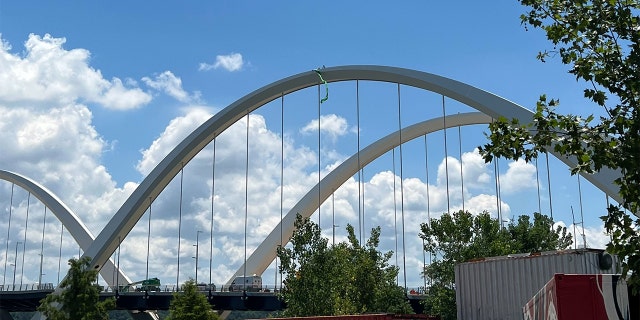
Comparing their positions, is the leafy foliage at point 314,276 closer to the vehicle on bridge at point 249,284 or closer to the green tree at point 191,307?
the green tree at point 191,307

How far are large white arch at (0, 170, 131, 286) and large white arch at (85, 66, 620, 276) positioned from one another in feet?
40.5

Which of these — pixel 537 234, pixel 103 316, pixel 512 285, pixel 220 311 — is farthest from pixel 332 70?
pixel 512 285

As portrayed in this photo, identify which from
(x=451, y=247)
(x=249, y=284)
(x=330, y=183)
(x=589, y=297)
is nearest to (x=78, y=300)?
(x=451, y=247)

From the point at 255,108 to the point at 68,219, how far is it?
3666 cm

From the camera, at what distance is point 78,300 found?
4788cm

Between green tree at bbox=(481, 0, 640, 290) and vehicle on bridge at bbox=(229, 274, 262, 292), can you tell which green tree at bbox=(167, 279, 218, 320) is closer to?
vehicle on bridge at bbox=(229, 274, 262, 292)

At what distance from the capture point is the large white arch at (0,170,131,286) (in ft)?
294

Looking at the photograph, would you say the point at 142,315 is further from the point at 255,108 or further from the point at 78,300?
the point at 78,300

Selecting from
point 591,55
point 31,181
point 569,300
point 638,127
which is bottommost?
point 569,300

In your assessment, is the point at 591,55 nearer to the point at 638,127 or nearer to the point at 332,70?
the point at 638,127

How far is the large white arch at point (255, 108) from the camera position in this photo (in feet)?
A: 157

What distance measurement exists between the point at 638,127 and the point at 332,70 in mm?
50359

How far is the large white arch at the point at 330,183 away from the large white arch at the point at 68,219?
49.6 feet

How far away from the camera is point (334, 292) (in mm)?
41812
